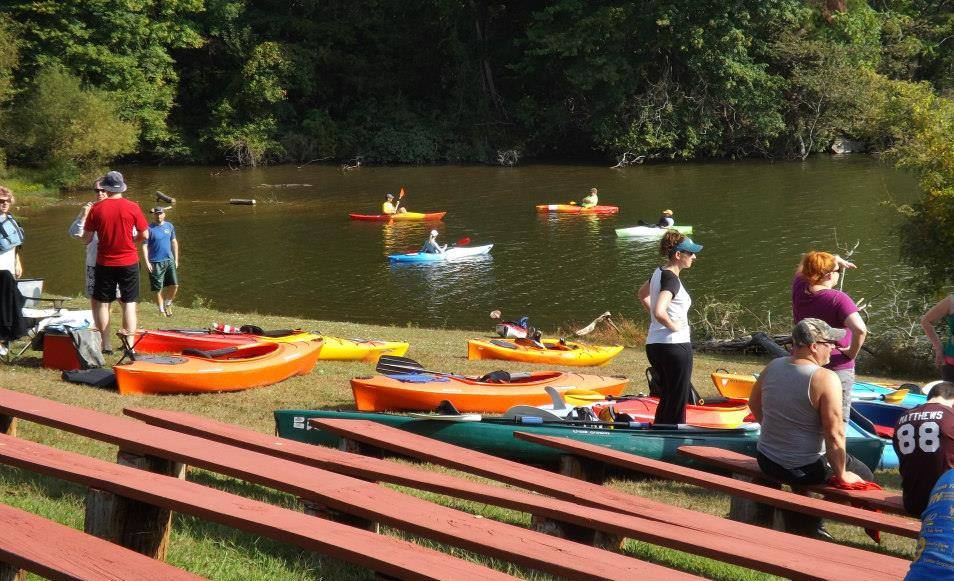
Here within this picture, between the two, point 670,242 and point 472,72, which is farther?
point 472,72

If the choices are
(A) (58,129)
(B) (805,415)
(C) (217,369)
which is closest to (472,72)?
(A) (58,129)

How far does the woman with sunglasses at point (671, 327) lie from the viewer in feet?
22.2

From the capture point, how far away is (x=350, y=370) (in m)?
10.4

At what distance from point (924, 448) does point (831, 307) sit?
1620 millimetres

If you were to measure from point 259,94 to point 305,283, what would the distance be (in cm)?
2333

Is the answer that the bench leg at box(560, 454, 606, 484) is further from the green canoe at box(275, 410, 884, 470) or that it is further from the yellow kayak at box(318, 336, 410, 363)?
the yellow kayak at box(318, 336, 410, 363)

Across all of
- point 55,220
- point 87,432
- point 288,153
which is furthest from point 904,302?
point 288,153

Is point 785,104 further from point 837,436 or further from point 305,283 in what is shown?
point 837,436

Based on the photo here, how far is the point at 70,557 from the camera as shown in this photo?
2980 mm

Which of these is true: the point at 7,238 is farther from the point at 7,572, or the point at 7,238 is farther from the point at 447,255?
the point at 447,255

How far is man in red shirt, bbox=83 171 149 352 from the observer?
8.77 meters

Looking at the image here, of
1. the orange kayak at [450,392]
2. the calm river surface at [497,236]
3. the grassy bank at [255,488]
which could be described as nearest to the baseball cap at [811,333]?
the grassy bank at [255,488]

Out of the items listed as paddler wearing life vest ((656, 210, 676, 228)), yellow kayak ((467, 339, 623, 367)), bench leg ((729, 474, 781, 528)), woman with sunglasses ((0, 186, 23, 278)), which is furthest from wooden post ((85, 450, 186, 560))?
paddler wearing life vest ((656, 210, 676, 228))

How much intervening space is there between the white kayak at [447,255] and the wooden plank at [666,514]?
62.3 ft
